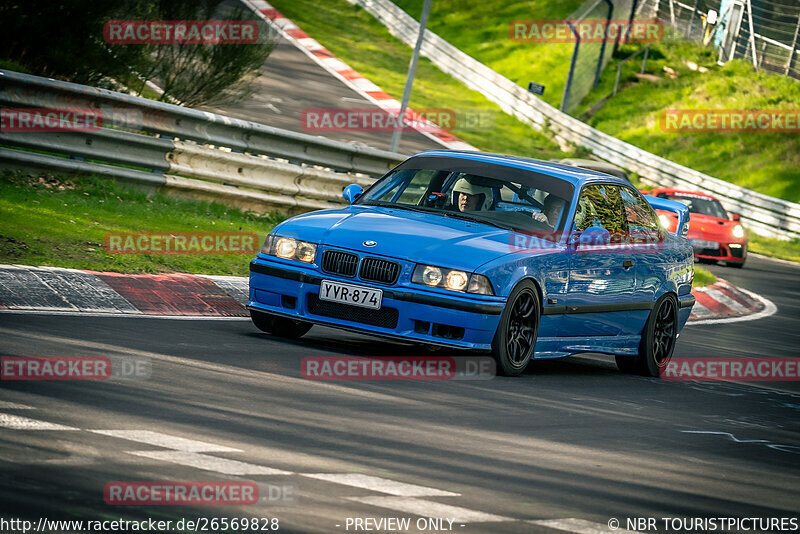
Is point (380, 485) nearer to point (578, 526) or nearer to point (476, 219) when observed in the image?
point (578, 526)

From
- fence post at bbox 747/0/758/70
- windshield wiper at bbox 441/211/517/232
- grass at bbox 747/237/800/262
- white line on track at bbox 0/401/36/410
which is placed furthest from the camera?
fence post at bbox 747/0/758/70

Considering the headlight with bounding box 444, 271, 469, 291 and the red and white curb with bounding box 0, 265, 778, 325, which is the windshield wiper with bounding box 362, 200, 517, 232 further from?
the red and white curb with bounding box 0, 265, 778, 325

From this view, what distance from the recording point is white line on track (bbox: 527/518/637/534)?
493 cm

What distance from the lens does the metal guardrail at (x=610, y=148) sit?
1364 inches

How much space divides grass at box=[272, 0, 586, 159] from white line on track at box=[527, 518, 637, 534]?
2971cm

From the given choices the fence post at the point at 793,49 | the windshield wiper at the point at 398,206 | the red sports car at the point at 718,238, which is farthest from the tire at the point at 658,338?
the fence post at the point at 793,49

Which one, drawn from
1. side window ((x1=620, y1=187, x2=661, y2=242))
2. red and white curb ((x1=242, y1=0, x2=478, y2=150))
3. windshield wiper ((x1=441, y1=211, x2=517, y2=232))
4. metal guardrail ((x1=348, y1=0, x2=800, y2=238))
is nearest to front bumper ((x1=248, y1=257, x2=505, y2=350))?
windshield wiper ((x1=441, y1=211, x2=517, y2=232))

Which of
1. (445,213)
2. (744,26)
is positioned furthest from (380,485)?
(744,26)

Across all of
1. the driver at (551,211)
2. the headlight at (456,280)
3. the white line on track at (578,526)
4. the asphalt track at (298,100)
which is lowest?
the white line on track at (578,526)

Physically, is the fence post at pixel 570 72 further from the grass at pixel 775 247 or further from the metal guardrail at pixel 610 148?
the grass at pixel 775 247

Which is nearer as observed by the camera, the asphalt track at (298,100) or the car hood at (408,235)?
the car hood at (408,235)

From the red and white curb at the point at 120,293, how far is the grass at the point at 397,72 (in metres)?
24.3

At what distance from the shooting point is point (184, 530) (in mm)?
4289

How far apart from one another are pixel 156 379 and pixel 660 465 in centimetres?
265
